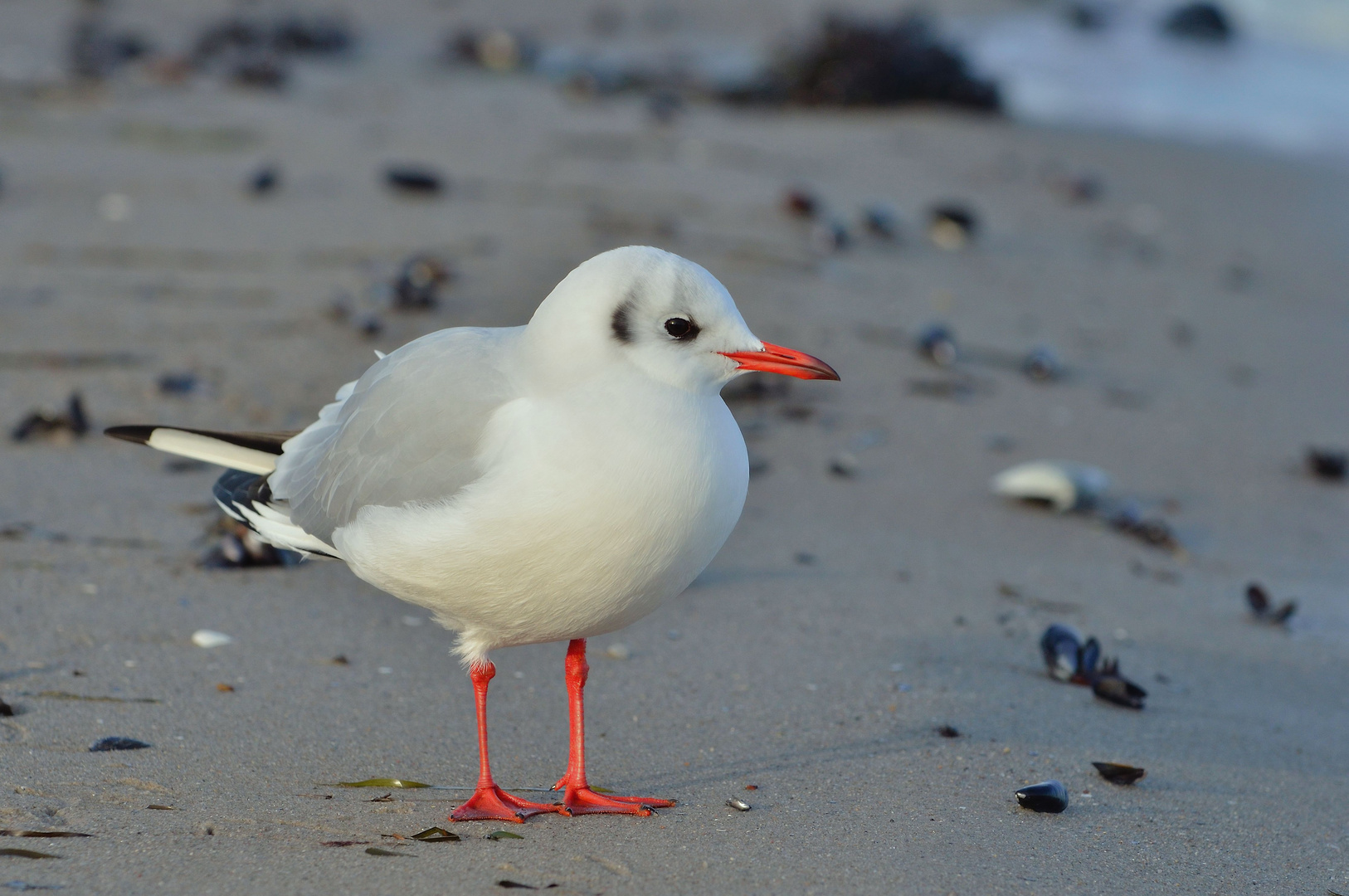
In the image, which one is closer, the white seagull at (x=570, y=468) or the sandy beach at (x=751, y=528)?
the white seagull at (x=570, y=468)

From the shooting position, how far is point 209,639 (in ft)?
13.0

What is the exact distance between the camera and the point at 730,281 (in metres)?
7.21

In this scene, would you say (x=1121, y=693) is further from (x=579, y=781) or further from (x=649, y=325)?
(x=649, y=325)

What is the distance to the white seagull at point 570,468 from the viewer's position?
9.41 feet

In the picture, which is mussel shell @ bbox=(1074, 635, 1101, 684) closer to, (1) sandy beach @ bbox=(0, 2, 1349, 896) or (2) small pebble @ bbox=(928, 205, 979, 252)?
(1) sandy beach @ bbox=(0, 2, 1349, 896)

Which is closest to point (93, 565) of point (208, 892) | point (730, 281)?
point (208, 892)

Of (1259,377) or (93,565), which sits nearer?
(93,565)

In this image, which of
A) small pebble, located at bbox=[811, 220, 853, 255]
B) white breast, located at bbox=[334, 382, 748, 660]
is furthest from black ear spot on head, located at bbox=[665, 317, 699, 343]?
small pebble, located at bbox=[811, 220, 853, 255]

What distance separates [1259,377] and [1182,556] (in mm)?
2295

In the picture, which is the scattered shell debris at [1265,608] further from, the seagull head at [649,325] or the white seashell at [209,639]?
the white seashell at [209,639]

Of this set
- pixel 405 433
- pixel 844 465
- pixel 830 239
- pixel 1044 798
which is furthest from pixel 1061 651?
pixel 830 239

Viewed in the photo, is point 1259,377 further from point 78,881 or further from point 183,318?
point 78,881

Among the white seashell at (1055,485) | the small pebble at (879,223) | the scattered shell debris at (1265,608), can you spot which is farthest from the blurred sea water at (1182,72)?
the scattered shell debris at (1265,608)

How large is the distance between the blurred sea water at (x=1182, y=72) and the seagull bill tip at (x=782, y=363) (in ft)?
29.7
